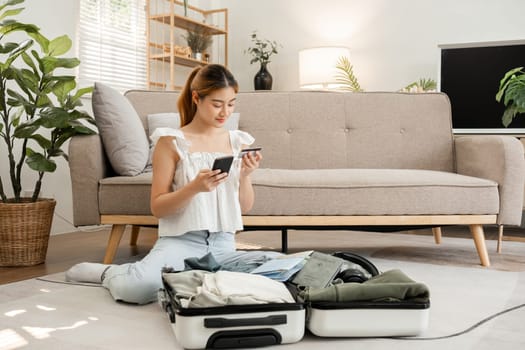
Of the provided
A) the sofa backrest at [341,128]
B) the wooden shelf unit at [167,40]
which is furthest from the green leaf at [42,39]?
the wooden shelf unit at [167,40]

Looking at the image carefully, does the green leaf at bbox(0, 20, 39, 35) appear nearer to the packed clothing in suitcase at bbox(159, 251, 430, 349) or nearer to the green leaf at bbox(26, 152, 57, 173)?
the green leaf at bbox(26, 152, 57, 173)

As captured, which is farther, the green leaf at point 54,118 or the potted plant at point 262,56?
the potted plant at point 262,56

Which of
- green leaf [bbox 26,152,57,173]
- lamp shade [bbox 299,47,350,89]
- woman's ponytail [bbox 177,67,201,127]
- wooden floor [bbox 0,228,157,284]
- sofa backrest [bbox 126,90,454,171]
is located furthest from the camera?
lamp shade [bbox 299,47,350,89]

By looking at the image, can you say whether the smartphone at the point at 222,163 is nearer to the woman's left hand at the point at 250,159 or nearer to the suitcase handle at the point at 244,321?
the woman's left hand at the point at 250,159

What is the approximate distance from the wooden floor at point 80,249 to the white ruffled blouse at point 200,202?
807 millimetres

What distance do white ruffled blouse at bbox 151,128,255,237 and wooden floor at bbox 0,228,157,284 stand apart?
0.79 m

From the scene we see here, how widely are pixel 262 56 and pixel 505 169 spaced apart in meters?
2.84

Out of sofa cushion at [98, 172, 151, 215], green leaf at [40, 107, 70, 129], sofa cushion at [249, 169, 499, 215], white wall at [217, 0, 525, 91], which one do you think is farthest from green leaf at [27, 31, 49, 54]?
white wall at [217, 0, 525, 91]

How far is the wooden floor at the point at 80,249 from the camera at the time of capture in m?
2.31

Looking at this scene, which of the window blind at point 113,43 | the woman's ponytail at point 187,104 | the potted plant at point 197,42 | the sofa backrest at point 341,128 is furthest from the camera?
the potted plant at point 197,42

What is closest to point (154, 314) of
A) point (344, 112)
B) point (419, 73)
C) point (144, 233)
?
point (344, 112)

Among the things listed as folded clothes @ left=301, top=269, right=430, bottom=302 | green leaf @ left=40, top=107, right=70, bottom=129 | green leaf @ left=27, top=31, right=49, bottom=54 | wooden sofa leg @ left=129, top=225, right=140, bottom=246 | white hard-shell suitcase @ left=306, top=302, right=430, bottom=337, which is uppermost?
green leaf @ left=27, top=31, right=49, bottom=54

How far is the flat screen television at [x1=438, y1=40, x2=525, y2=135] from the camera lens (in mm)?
3850

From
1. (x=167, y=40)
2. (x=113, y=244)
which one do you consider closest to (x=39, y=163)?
(x=113, y=244)
